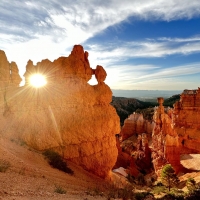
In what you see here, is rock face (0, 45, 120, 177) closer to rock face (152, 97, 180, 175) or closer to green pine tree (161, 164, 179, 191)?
green pine tree (161, 164, 179, 191)

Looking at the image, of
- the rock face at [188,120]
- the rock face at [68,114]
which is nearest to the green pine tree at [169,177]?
the rock face at [68,114]

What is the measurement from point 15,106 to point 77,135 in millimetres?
4564

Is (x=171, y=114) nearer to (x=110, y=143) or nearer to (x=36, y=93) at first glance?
(x=110, y=143)

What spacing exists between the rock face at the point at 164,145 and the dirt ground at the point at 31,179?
15960 mm

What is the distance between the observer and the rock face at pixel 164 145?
2784 cm

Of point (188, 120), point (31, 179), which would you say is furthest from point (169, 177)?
point (188, 120)

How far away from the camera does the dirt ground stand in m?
7.62

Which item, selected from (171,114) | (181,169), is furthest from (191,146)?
(181,169)

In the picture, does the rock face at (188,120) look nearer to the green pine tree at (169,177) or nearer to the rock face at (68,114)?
the green pine tree at (169,177)

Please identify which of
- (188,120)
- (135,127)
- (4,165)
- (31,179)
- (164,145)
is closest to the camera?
(31,179)

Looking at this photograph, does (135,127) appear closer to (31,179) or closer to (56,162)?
(56,162)

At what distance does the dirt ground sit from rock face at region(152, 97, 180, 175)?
52.4 feet

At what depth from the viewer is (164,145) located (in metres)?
28.2

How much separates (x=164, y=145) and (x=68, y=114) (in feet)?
53.5
